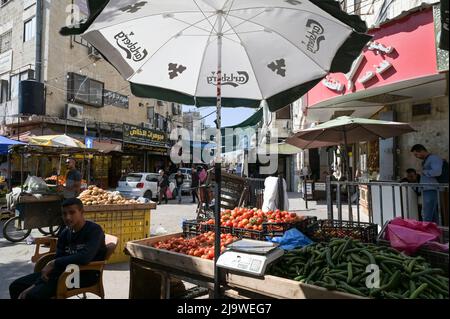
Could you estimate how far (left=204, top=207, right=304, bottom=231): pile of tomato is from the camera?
416 cm

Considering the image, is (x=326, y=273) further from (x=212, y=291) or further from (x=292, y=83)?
(x=292, y=83)

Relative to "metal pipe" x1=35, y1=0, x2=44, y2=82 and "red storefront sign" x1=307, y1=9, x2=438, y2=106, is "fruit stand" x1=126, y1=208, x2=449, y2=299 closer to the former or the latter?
"red storefront sign" x1=307, y1=9, x2=438, y2=106

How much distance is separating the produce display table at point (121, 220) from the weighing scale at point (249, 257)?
3.81 meters

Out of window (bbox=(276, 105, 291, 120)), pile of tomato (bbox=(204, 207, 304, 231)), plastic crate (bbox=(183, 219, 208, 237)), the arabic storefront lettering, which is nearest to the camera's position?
pile of tomato (bbox=(204, 207, 304, 231))

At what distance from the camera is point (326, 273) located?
2.70m

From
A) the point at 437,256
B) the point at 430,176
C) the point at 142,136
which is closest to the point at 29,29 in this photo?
the point at 142,136

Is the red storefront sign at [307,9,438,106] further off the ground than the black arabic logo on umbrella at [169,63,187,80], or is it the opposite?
the red storefront sign at [307,9,438,106]

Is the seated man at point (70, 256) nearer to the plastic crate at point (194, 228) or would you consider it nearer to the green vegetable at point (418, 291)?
the plastic crate at point (194, 228)

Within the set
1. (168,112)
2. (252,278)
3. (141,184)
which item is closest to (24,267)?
(252,278)

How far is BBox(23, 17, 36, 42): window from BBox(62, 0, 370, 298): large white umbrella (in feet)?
71.5

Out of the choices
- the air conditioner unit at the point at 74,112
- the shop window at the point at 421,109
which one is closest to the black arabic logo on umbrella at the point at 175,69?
the shop window at the point at 421,109

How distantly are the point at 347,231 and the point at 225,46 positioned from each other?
2681 mm

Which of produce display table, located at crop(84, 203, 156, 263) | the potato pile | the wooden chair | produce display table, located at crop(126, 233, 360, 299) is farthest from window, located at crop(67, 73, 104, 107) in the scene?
produce display table, located at crop(126, 233, 360, 299)

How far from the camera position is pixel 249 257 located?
109 inches
